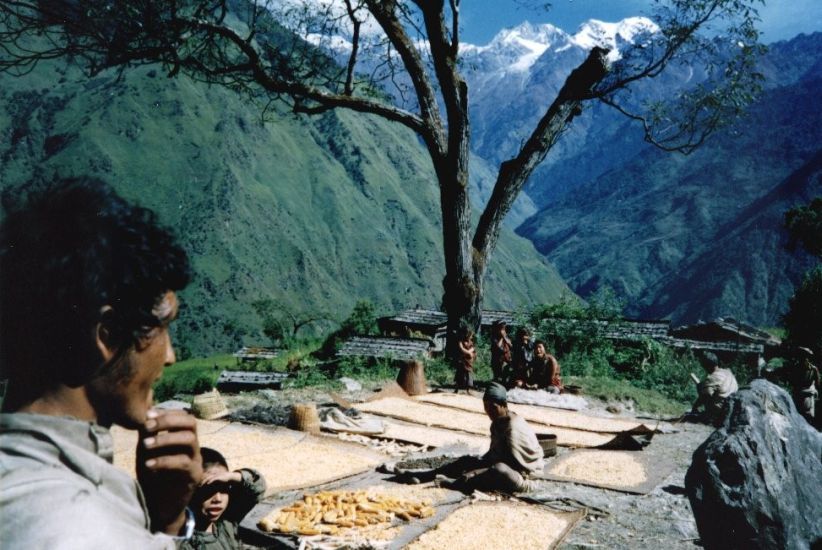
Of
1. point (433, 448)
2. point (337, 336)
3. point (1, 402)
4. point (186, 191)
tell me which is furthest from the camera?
point (186, 191)

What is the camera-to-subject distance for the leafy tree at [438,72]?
954cm

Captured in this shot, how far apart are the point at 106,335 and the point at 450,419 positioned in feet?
25.4

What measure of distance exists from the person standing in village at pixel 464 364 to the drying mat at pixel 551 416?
0.59m

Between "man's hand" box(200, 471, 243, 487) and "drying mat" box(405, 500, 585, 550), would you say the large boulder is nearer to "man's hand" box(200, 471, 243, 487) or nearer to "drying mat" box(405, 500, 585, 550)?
"drying mat" box(405, 500, 585, 550)

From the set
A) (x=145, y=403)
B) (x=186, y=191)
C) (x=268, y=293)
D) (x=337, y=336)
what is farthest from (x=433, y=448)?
(x=186, y=191)

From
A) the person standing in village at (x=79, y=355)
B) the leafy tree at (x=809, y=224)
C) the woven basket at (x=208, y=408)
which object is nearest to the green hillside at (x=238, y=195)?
the leafy tree at (x=809, y=224)

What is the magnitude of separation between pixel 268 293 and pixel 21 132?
167 feet

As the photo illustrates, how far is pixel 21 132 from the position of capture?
99438 mm

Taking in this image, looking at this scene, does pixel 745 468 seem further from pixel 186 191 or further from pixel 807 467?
pixel 186 191

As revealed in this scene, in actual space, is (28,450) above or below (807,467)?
above

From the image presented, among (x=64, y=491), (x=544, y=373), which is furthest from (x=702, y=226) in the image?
(x=64, y=491)

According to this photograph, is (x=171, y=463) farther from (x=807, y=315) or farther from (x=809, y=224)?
(x=809, y=224)

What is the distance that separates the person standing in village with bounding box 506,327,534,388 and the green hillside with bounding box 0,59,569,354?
68457 millimetres

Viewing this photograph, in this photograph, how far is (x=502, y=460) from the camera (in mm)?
5738
